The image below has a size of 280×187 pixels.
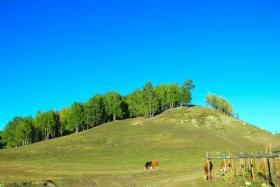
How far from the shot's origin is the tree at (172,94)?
175 m

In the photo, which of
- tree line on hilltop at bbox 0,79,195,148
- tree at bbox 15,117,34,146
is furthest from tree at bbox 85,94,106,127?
tree at bbox 15,117,34,146

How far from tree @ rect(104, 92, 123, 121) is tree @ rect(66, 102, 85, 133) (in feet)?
40.4

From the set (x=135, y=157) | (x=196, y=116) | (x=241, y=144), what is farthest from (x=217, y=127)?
(x=135, y=157)

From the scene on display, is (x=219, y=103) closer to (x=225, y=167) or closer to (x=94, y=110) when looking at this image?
(x=94, y=110)

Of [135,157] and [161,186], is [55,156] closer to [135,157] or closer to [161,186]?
[135,157]

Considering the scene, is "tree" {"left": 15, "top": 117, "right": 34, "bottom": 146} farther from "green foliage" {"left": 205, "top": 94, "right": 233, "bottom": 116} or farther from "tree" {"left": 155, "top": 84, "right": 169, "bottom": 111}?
"green foliage" {"left": 205, "top": 94, "right": 233, "bottom": 116}

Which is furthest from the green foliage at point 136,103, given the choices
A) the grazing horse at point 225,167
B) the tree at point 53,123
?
the grazing horse at point 225,167

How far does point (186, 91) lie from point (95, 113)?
4248 centimetres

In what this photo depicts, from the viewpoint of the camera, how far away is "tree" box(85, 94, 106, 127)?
162m

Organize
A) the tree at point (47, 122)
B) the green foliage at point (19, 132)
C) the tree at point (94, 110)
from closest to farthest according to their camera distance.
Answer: the green foliage at point (19, 132) → the tree at point (47, 122) → the tree at point (94, 110)

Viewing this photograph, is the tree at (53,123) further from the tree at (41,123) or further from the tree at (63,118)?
the tree at (63,118)

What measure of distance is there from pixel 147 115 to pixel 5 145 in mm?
61793

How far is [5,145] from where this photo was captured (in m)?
173

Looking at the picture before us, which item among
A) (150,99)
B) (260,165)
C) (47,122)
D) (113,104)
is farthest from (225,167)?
(113,104)
